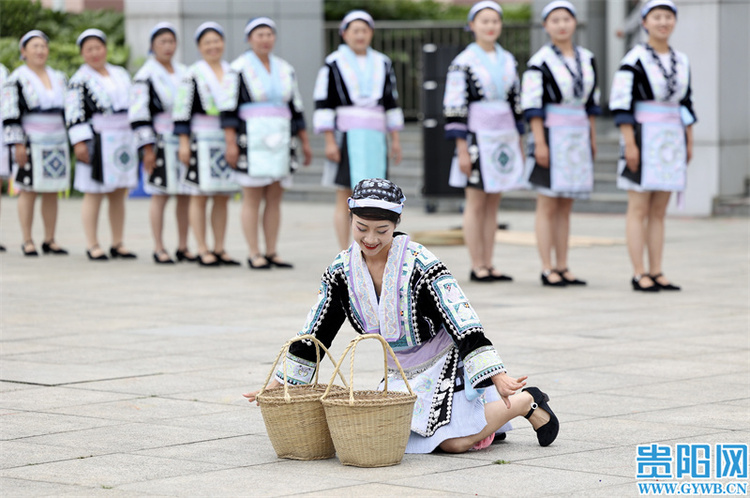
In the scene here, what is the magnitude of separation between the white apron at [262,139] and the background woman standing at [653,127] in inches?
114

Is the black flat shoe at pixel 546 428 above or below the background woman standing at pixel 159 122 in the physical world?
below

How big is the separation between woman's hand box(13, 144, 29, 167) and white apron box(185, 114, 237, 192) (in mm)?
1743

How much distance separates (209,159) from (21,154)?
1.92 meters

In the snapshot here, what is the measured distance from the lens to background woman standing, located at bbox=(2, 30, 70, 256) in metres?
11.9

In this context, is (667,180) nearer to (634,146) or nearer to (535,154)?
(634,146)

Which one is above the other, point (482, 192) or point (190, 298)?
point (482, 192)

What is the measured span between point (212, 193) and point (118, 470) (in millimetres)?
6683

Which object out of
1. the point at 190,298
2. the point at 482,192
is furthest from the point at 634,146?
the point at 190,298

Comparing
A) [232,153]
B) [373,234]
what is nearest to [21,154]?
[232,153]

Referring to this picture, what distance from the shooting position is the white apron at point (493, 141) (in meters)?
9.91

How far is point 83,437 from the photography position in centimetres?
526

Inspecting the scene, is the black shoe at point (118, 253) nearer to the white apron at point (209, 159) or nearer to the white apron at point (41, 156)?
the white apron at point (41, 156)

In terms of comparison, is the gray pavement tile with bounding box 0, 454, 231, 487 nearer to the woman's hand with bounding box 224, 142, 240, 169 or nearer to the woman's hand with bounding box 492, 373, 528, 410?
the woman's hand with bounding box 492, 373, 528, 410

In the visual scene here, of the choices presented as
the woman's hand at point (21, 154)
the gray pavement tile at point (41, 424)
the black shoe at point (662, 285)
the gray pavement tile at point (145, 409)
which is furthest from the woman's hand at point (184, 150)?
the gray pavement tile at point (41, 424)
